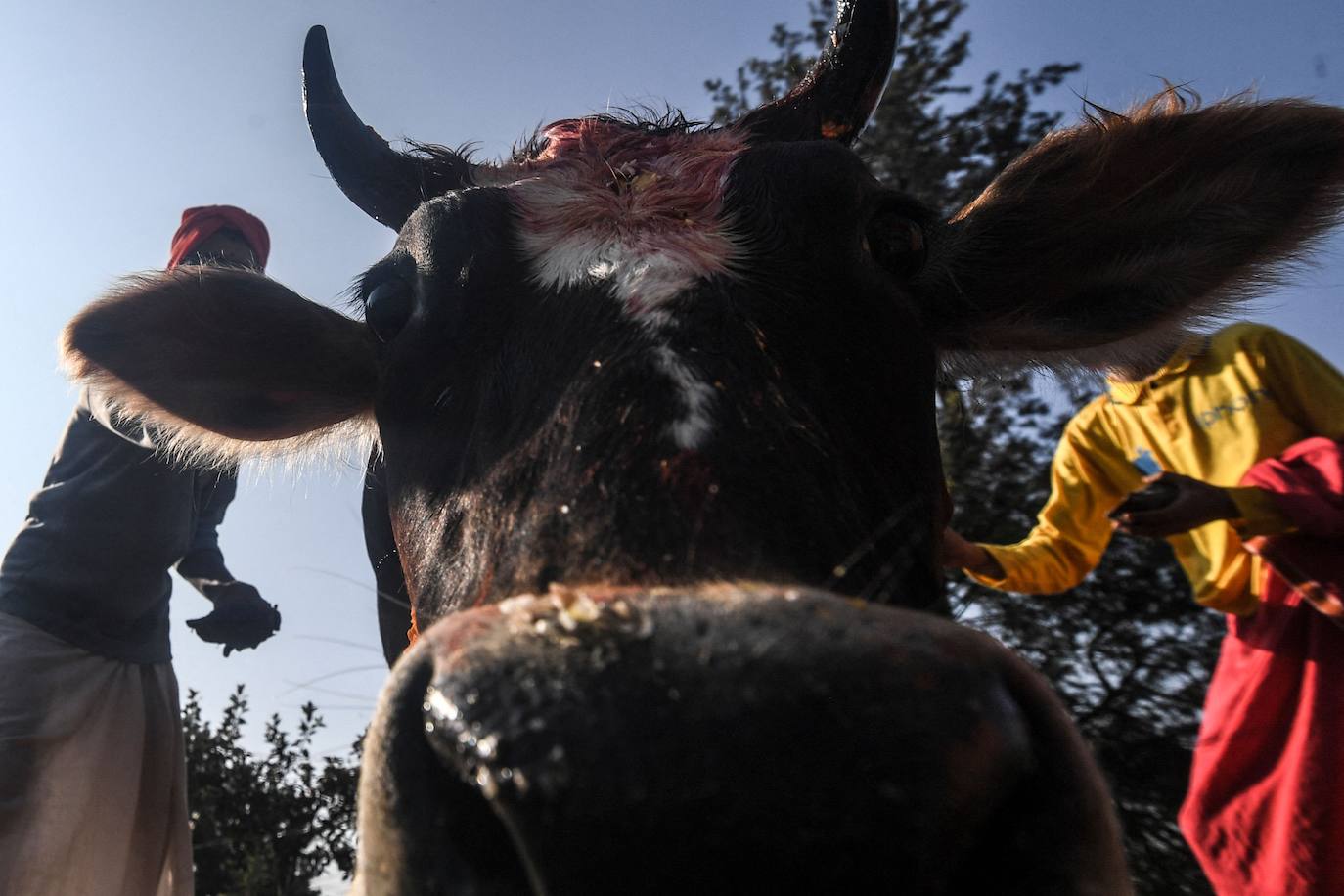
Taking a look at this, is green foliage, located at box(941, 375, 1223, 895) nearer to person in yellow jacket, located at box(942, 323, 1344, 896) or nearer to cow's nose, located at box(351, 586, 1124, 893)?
person in yellow jacket, located at box(942, 323, 1344, 896)

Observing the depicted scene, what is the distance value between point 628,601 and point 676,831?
0.83 ft

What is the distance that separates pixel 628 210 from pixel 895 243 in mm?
688

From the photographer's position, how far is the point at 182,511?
12.7ft

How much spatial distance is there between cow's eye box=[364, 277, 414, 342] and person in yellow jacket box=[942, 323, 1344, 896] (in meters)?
2.08

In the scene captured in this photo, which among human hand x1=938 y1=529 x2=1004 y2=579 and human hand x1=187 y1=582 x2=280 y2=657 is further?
human hand x1=187 y1=582 x2=280 y2=657

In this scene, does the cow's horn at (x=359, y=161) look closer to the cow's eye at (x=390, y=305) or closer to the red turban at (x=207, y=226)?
the cow's eye at (x=390, y=305)

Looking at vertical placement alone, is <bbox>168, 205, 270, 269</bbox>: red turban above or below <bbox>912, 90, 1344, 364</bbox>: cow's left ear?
above

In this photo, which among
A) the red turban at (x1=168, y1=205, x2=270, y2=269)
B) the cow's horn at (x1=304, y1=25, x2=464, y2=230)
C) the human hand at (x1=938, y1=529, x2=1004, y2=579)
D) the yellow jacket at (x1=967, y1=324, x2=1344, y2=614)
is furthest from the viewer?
the red turban at (x1=168, y1=205, x2=270, y2=269)

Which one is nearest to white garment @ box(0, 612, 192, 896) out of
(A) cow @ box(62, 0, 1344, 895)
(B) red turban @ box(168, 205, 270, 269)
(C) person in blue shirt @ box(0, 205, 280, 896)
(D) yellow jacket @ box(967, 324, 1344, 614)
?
(C) person in blue shirt @ box(0, 205, 280, 896)

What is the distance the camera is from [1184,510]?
2.50 metres

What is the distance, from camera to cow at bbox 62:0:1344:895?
84 centimetres

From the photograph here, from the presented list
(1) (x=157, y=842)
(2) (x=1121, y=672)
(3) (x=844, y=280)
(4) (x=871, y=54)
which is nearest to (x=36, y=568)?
(1) (x=157, y=842)

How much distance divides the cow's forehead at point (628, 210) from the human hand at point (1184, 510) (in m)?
1.47

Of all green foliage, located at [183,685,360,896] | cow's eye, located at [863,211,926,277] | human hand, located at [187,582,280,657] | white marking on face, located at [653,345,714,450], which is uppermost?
cow's eye, located at [863,211,926,277]
